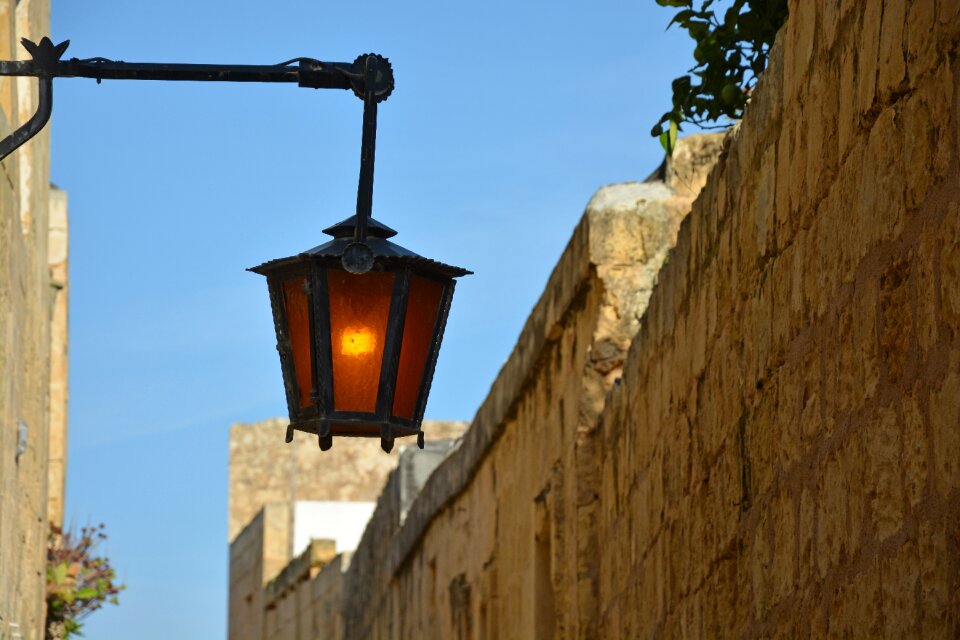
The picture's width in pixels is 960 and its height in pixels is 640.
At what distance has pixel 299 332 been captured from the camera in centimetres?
423

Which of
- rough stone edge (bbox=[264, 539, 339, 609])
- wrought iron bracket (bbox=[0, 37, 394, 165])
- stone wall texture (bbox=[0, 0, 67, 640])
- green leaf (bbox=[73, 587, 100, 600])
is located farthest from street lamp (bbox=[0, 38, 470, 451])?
rough stone edge (bbox=[264, 539, 339, 609])

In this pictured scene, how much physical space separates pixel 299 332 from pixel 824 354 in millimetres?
1329

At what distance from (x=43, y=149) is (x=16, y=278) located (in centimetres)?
120

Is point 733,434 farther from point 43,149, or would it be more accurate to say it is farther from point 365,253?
point 43,149

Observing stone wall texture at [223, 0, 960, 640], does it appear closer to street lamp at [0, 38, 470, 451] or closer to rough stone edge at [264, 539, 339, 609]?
street lamp at [0, 38, 470, 451]

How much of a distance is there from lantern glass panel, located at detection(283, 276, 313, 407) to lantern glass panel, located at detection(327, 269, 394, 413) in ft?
0.23

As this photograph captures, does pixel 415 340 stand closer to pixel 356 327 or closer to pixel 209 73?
pixel 356 327

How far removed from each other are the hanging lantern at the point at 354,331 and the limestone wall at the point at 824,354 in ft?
2.56

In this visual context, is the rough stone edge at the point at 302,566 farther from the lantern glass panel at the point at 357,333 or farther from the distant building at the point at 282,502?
the lantern glass panel at the point at 357,333

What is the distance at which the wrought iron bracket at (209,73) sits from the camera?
13.1 ft

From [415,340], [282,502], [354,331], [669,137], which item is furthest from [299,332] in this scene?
[282,502]

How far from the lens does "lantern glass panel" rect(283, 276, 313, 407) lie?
420 cm

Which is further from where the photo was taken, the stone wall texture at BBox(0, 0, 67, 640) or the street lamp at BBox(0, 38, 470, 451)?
the stone wall texture at BBox(0, 0, 67, 640)

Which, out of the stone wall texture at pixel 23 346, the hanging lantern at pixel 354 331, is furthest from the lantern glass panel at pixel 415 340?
the stone wall texture at pixel 23 346
